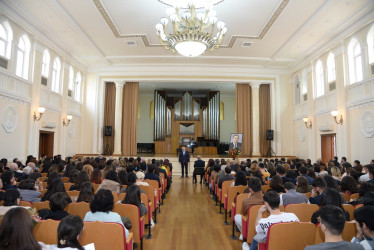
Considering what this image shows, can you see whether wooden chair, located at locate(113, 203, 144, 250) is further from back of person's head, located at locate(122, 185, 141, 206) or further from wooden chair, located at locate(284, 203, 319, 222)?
wooden chair, located at locate(284, 203, 319, 222)

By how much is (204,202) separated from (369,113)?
6.15 meters

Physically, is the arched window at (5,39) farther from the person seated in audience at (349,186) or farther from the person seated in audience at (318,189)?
the person seated in audience at (349,186)

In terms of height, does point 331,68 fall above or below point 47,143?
above

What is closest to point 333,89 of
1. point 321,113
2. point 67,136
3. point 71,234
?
point 321,113

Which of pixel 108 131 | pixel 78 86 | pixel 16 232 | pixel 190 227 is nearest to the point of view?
pixel 16 232

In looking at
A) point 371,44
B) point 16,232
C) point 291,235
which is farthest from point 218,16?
point 16,232

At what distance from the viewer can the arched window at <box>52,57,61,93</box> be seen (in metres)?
11.9

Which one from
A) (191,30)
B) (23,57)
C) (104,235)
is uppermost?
(23,57)

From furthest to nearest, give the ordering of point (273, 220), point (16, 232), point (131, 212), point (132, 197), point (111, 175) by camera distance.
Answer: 1. point (111, 175)
2. point (132, 197)
3. point (131, 212)
4. point (273, 220)
5. point (16, 232)

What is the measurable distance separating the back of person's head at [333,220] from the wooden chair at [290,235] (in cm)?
51

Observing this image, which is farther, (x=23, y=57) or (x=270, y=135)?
(x=270, y=135)

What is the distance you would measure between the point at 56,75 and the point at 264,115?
37.1 feet

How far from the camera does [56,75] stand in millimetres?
12117

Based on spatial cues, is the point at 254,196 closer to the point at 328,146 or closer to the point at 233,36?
the point at 233,36
